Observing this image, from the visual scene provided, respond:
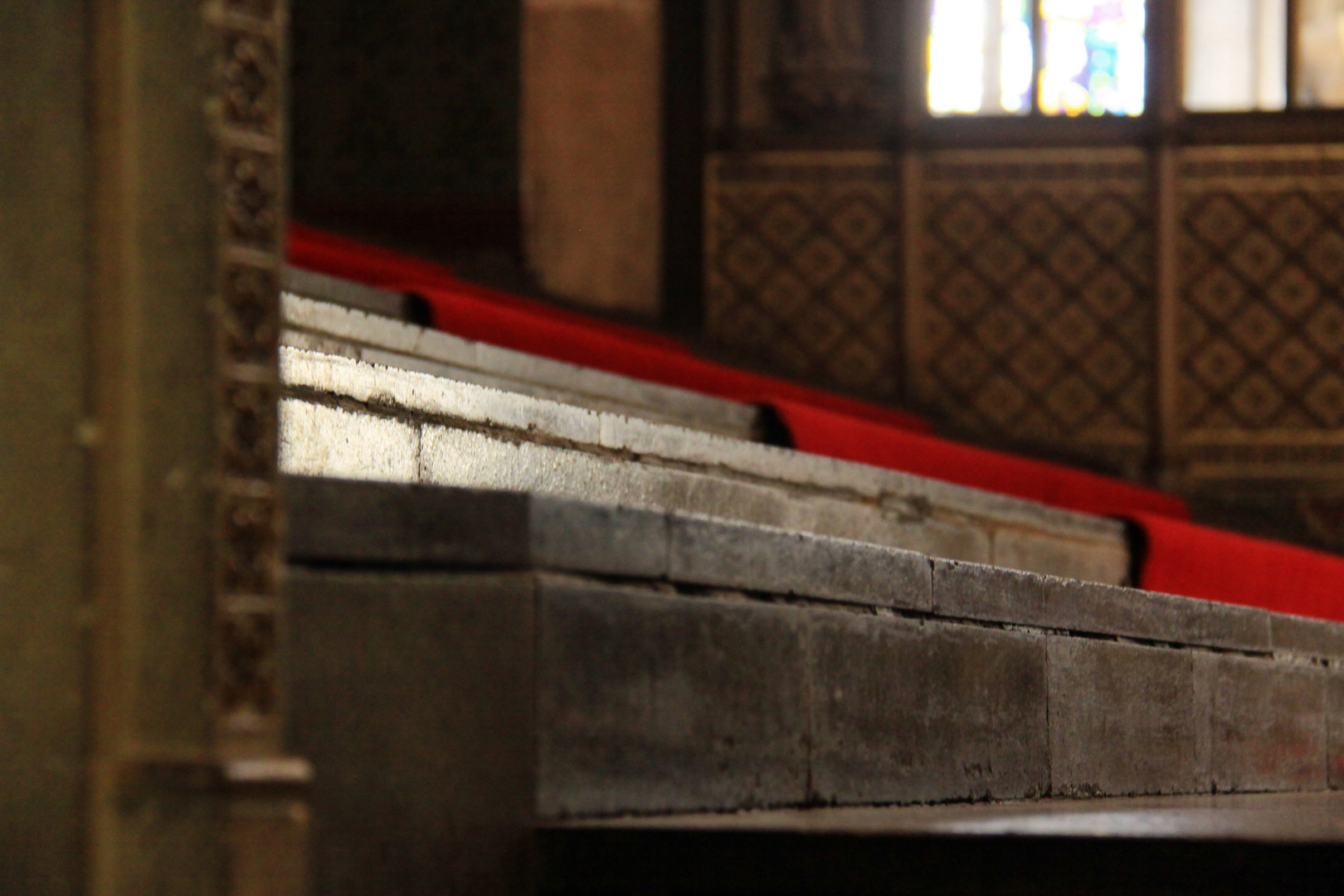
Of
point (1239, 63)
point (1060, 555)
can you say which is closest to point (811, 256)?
point (1239, 63)

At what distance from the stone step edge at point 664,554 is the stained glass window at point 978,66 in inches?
Result: 181

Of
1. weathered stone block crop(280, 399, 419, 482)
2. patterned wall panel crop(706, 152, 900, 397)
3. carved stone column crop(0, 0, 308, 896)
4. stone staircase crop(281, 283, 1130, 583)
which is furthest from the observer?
patterned wall panel crop(706, 152, 900, 397)

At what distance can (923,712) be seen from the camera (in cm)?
256

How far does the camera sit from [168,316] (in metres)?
1.58

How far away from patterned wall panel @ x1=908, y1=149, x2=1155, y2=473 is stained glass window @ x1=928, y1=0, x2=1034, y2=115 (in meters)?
0.27

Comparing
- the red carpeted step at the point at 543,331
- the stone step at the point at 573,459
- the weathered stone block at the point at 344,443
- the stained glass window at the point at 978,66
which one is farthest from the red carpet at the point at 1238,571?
the stained glass window at the point at 978,66

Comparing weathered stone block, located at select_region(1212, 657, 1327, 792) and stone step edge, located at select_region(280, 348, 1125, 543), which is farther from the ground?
stone step edge, located at select_region(280, 348, 1125, 543)

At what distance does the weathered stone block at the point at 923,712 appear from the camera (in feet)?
7.79

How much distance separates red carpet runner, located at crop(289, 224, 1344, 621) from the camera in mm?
4164

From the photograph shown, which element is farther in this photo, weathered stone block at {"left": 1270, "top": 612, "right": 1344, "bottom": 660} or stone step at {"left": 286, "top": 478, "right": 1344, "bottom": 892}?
weathered stone block at {"left": 1270, "top": 612, "right": 1344, "bottom": 660}

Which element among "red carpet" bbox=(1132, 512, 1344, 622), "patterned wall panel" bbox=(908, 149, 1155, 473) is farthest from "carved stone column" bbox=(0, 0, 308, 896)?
"patterned wall panel" bbox=(908, 149, 1155, 473)

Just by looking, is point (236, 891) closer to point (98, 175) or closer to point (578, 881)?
point (578, 881)

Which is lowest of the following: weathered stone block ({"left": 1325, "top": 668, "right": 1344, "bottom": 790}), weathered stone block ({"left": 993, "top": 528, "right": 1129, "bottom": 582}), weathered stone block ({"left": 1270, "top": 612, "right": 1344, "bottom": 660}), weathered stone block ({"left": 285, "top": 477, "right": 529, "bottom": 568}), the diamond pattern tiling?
weathered stone block ({"left": 1325, "top": 668, "right": 1344, "bottom": 790})

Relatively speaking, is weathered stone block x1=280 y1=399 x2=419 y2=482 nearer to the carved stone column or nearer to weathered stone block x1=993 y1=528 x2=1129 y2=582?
the carved stone column
